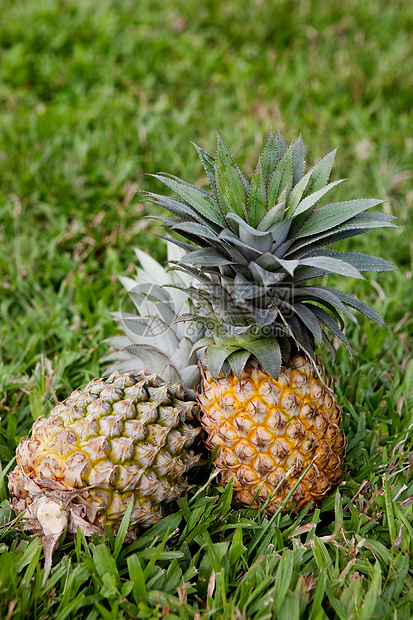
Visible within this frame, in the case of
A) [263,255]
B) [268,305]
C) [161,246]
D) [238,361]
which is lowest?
[238,361]

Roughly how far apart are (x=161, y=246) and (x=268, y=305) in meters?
1.58

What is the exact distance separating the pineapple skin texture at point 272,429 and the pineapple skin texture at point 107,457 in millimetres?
114

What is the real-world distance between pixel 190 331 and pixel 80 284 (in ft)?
3.47

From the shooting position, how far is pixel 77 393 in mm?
1688

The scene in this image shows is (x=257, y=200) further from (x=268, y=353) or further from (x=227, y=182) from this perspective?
(x=268, y=353)

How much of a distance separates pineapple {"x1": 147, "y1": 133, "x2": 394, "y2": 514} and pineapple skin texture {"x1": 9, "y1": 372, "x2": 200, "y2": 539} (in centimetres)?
15

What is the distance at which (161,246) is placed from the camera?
3037mm

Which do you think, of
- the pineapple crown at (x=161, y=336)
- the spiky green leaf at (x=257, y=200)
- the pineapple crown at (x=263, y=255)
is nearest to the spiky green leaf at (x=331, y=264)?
the pineapple crown at (x=263, y=255)

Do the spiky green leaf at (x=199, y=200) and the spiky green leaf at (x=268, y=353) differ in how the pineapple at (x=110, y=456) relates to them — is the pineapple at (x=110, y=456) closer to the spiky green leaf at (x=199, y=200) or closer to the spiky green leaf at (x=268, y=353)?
the spiky green leaf at (x=268, y=353)

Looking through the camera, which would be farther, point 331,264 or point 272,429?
point 272,429

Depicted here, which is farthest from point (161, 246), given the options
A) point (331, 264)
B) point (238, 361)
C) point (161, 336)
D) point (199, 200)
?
point (331, 264)

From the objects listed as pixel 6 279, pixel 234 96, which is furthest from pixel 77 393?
pixel 234 96

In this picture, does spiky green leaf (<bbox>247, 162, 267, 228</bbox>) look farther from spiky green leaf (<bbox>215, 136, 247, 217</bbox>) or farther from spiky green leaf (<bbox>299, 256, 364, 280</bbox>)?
spiky green leaf (<bbox>299, 256, 364, 280</bbox>)

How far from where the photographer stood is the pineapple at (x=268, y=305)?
1.50 metres
